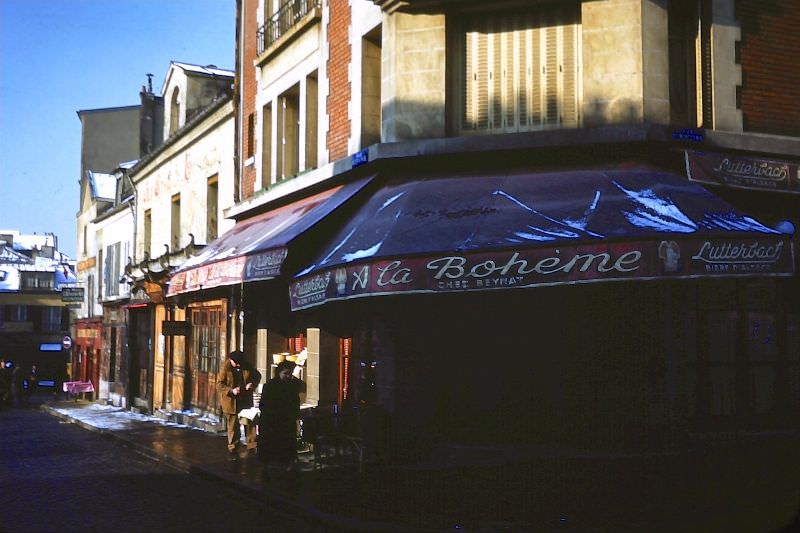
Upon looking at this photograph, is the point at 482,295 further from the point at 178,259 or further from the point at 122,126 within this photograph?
the point at 122,126

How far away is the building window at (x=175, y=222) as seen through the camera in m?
24.8

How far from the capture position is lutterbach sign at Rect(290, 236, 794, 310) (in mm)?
9492

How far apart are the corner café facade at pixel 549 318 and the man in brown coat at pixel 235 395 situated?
2.53m

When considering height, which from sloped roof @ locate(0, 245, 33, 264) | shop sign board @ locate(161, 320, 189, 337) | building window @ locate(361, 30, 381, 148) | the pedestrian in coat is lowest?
the pedestrian in coat

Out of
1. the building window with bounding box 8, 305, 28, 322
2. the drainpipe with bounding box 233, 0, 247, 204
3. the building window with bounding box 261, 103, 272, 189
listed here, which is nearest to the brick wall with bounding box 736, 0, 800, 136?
the building window with bounding box 261, 103, 272, 189

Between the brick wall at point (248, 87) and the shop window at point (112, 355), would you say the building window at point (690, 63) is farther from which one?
the shop window at point (112, 355)

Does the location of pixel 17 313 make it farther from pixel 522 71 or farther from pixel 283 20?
pixel 522 71

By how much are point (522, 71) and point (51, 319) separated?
51.2m

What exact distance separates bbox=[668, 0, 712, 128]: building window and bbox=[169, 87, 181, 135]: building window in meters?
16.9

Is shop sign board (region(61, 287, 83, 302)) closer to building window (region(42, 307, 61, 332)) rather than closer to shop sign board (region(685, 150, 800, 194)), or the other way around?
building window (region(42, 307, 61, 332))

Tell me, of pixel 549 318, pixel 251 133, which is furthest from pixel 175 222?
pixel 549 318

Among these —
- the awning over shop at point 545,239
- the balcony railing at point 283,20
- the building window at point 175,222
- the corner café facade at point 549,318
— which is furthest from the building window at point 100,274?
the awning over shop at point 545,239

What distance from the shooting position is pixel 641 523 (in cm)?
810

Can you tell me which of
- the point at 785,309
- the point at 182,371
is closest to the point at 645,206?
the point at 785,309
